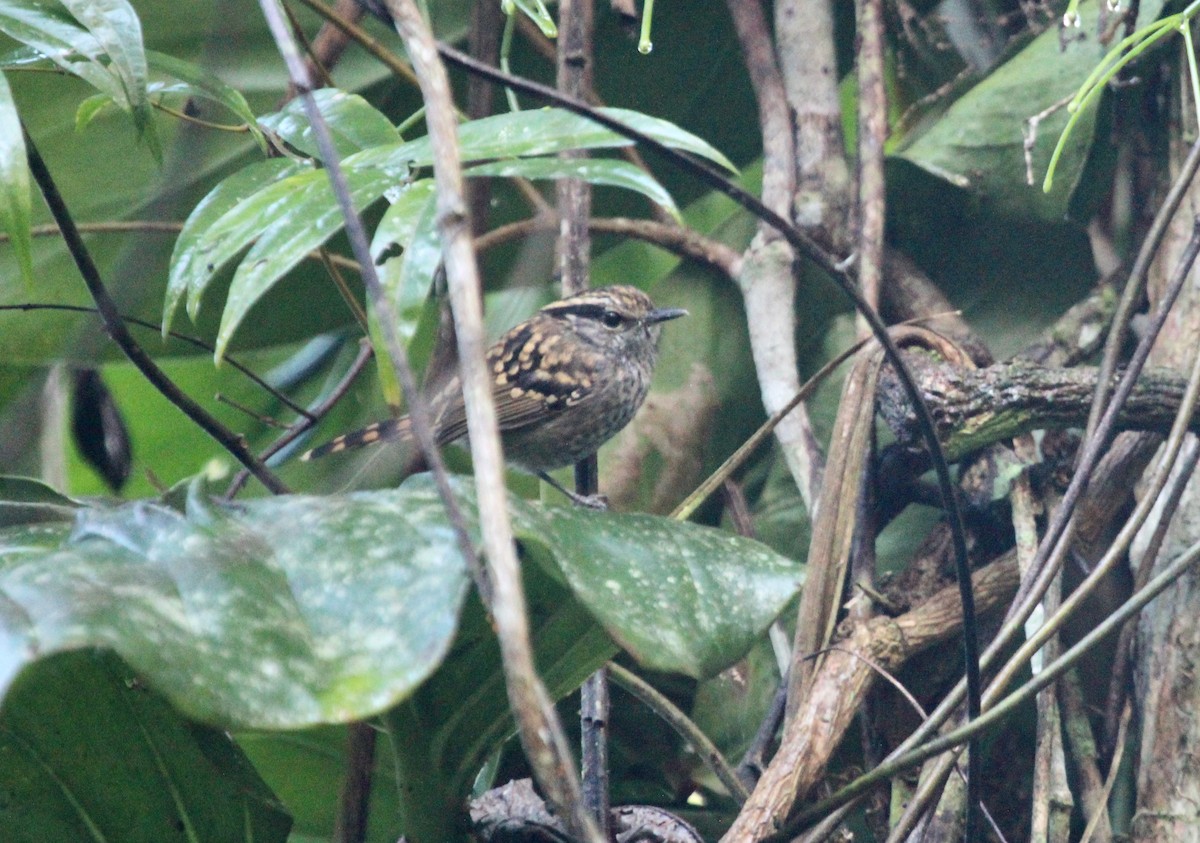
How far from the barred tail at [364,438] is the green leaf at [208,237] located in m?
1.16

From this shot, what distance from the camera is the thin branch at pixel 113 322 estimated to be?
1447mm

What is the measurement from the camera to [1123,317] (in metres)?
2.02

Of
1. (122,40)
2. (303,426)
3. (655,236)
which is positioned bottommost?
(303,426)

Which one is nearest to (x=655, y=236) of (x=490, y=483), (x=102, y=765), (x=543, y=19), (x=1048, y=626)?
(x=543, y=19)

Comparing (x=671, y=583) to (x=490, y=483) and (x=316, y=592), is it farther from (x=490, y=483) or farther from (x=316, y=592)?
(x=490, y=483)

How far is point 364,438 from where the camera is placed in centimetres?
287

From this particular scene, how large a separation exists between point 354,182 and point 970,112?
188 centimetres

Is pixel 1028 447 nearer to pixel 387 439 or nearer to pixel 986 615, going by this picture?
pixel 986 615

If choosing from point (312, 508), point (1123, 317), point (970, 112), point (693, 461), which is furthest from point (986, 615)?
point (312, 508)

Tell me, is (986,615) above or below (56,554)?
below

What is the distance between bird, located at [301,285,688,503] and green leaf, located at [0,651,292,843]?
1484 mm

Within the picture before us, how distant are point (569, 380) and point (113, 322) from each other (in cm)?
175

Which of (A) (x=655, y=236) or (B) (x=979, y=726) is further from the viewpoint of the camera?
(A) (x=655, y=236)

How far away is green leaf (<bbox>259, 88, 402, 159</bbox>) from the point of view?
67.2 inches
